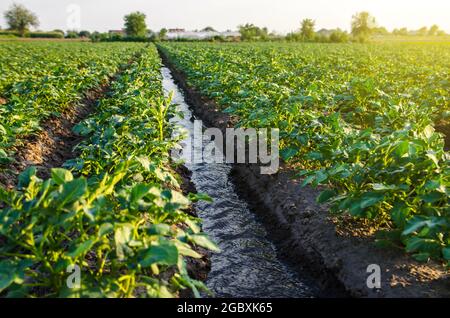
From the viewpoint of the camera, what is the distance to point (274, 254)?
452 cm

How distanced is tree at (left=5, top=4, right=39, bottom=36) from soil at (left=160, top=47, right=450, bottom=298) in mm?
90165

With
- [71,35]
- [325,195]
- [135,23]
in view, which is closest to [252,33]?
[135,23]

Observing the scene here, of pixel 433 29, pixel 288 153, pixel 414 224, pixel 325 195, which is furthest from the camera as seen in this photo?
pixel 433 29

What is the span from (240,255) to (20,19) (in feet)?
308

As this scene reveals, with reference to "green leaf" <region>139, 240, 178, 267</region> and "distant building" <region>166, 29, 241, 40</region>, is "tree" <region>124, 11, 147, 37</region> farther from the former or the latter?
"green leaf" <region>139, 240, 178, 267</region>

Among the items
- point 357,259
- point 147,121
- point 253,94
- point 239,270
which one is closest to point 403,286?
point 357,259

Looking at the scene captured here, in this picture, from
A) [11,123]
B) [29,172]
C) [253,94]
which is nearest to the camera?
[29,172]

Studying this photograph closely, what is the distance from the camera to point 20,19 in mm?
85562

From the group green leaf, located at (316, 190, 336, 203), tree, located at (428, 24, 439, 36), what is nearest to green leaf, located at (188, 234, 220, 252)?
green leaf, located at (316, 190, 336, 203)

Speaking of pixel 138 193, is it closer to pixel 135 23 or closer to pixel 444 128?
pixel 444 128

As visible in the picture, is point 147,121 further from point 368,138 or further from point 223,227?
point 368,138

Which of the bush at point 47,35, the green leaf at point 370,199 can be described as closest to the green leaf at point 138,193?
the green leaf at point 370,199

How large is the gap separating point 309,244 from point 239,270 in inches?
27.9

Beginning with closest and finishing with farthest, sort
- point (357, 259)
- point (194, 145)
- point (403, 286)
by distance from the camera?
point (403, 286) → point (357, 259) → point (194, 145)
